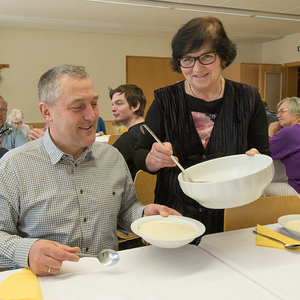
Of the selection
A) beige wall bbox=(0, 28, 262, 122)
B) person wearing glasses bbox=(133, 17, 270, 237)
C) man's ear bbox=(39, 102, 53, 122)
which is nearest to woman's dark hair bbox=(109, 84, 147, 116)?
person wearing glasses bbox=(133, 17, 270, 237)

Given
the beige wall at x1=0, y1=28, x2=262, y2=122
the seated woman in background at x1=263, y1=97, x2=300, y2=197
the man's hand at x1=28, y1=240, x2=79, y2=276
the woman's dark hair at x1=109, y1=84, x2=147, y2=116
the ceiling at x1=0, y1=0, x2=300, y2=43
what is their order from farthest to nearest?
1. the beige wall at x1=0, y1=28, x2=262, y2=122
2. the ceiling at x1=0, y1=0, x2=300, y2=43
3. the seated woman in background at x1=263, y1=97, x2=300, y2=197
4. the woman's dark hair at x1=109, y1=84, x2=147, y2=116
5. the man's hand at x1=28, y1=240, x2=79, y2=276

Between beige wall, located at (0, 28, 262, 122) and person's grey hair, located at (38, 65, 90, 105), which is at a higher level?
beige wall, located at (0, 28, 262, 122)

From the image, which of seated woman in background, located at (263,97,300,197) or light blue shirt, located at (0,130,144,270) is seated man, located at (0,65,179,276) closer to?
light blue shirt, located at (0,130,144,270)

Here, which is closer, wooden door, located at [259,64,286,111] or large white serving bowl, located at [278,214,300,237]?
large white serving bowl, located at [278,214,300,237]

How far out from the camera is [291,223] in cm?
134

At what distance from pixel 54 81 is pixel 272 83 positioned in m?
8.69

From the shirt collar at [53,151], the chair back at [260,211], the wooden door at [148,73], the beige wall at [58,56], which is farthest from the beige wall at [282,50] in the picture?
the shirt collar at [53,151]

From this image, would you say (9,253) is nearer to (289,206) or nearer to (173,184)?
(173,184)

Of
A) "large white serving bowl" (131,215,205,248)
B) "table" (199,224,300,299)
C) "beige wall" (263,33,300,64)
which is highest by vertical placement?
"beige wall" (263,33,300,64)

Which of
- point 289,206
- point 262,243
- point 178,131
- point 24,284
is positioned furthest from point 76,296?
point 289,206

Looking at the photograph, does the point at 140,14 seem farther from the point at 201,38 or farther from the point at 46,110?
the point at 46,110

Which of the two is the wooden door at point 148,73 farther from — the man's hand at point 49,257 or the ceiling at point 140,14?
the man's hand at point 49,257

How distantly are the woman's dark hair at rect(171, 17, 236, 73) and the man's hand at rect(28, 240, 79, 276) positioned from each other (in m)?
0.89

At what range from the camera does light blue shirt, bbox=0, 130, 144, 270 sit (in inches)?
46.1
